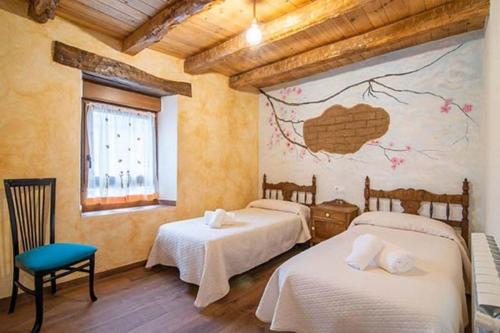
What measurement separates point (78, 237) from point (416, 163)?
362 centimetres

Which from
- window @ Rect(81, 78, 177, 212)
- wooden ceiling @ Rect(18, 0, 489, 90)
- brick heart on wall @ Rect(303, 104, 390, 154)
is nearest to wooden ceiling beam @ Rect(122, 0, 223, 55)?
wooden ceiling @ Rect(18, 0, 489, 90)

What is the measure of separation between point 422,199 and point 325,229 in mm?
1099

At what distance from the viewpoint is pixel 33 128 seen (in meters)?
2.22

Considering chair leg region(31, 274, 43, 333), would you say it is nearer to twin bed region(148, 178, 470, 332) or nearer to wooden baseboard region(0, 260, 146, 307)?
wooden baseboard region(0, 260, 146, 307)

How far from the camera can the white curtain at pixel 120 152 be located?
9.41 ft

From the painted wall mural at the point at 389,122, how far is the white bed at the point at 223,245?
30.4 inches

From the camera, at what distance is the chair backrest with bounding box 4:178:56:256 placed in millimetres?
2004

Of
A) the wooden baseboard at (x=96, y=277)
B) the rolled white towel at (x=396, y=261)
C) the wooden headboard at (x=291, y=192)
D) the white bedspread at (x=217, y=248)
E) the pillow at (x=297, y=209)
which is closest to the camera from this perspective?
the rolled white towel at (x=396, y=261)

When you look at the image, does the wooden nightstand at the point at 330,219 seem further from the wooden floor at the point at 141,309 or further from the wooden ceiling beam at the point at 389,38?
the wooden ceiling beam at the point at 389,38

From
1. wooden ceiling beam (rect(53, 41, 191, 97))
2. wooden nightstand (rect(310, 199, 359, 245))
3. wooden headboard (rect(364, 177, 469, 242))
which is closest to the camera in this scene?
wooden ceiling beam (rect(53, 41, 191, 97))

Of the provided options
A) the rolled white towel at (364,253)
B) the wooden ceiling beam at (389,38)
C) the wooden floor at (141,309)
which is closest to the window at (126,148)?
the wooden floor at (141,309)

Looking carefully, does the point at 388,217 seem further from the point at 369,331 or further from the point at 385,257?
the point at 369,331

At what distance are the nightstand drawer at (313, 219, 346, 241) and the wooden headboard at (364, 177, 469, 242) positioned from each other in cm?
41

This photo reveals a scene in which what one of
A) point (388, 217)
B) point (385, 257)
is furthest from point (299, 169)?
point (385, 257)
